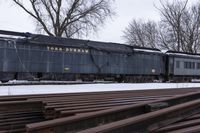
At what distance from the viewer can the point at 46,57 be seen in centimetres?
2264

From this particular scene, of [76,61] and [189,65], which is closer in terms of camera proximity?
[76,61]

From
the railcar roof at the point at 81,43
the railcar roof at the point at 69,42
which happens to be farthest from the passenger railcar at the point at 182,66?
the railcar roof at the point at 81,43

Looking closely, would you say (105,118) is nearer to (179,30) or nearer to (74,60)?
(74,60)

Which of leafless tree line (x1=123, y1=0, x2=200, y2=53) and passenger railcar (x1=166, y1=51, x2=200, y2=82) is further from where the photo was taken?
leafless tree line (x1=123, y1=0, x2=200, y2=53)

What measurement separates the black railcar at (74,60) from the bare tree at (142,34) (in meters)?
33.3

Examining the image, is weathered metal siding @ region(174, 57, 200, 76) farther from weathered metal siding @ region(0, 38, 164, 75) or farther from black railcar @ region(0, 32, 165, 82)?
weathered metal siding @ region(0, 38, 164, 75)

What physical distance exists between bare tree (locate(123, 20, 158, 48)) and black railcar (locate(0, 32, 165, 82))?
1310 inches

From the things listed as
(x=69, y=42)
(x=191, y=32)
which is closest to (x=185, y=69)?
(x=69, y=42)

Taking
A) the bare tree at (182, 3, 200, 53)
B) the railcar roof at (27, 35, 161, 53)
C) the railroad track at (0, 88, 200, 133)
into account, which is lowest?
the railroad track at (0, 88, 200, 133)

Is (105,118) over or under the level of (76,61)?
under

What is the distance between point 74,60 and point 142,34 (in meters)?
44.8

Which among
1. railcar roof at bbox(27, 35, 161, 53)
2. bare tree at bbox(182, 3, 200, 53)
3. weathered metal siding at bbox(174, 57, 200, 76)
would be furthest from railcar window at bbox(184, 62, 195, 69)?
bare tree at bbox(182, 3, 200, 53)

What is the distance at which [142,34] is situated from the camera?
67250 mm

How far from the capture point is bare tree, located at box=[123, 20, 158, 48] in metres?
63.8
